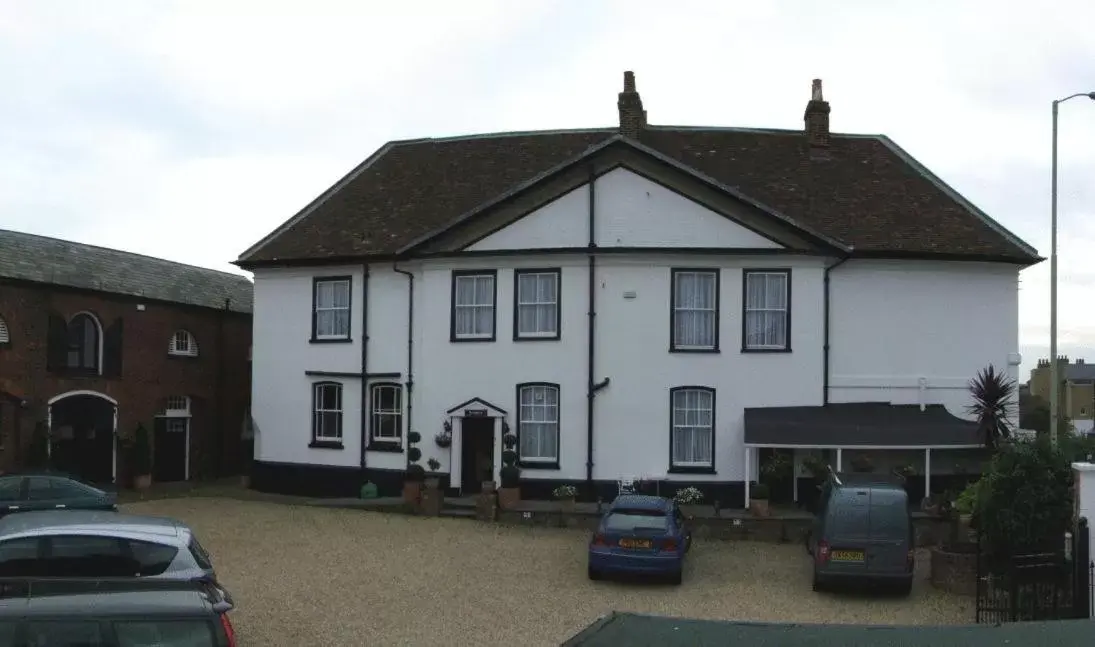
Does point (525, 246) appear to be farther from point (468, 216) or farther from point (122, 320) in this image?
point (122, 320)

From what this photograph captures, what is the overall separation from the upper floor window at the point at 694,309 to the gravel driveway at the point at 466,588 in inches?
216

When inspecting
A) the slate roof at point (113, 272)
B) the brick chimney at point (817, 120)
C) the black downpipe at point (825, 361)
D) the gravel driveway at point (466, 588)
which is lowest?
the gravel driveway at point (466, 588)

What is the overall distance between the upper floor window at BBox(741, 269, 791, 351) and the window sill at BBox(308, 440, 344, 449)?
11.2m

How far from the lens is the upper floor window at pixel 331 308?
2852cm

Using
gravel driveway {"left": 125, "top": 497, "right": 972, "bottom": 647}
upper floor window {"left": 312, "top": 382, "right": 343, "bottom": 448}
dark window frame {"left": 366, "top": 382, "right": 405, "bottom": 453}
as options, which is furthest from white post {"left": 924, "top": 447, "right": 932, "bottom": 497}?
upper floor window {"left": 312, "top": 382, "right": 343, "bottom": 448}

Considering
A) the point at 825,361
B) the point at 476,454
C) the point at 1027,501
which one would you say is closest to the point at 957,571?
the point at 1027,501

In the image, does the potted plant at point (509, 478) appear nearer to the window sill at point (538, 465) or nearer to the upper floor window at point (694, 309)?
the window sill at point (538, 465)

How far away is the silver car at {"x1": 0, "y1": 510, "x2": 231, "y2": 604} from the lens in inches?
507

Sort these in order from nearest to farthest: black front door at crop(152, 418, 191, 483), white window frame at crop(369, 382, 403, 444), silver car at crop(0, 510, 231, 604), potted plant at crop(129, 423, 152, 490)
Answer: silver car at crop(0, 510, 231, 604) → white window frame at crop(369, 382, 403, 444) → potted plant at crop(129, 423, 152, 490) → black front door at crop(152, 418, 191, 483)

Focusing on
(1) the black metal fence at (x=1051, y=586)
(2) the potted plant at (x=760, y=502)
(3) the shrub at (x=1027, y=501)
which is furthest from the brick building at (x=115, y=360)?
(1) the black metal fence at (x=1051, y=586)

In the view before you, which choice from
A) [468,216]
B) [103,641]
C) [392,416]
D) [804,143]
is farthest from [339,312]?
[103,641]

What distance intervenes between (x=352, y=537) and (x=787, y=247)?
1229cm

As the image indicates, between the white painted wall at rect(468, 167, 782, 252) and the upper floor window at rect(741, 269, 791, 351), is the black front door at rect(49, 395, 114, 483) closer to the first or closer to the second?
the white painted wall at rect(468, 167, 782, 252)

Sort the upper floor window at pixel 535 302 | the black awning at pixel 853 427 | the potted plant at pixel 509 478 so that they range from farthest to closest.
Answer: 1. the upper floor window at pixel 535 302
2. the potted plant at pixel 509 478
3. the black awning at pixel 853 427
